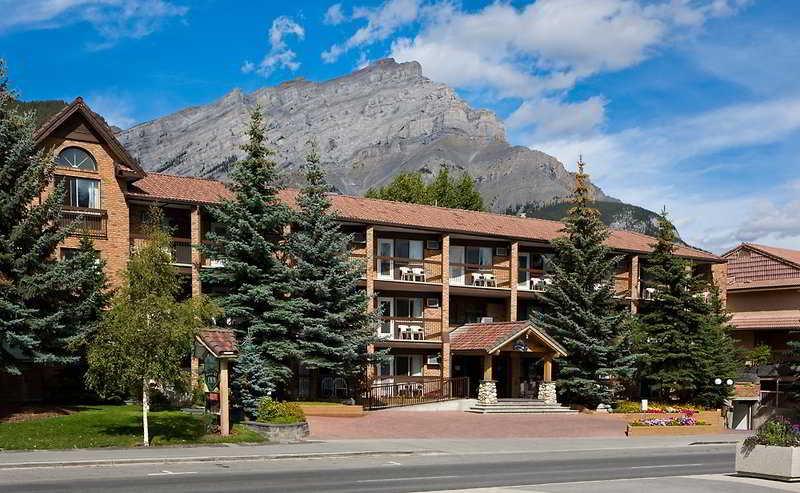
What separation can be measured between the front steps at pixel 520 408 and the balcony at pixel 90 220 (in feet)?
56.7

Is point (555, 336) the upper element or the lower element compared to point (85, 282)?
lower

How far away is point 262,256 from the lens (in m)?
33.7

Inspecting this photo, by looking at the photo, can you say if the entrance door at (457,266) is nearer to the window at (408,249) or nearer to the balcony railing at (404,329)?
the window at (408,249)

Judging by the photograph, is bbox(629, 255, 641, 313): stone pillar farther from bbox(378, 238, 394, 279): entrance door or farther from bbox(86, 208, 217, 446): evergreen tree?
bbox(86, 208, 217, 446): evergreen tree

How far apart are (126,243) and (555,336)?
20.1 m

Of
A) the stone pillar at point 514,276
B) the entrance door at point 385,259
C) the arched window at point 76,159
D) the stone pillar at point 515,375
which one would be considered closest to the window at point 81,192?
the arched window at point 76,159

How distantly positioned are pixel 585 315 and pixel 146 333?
23218mm

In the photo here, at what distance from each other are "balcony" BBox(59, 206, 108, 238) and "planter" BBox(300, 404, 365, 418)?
10787 mm

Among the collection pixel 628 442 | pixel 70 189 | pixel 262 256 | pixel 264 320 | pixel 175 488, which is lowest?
pixel 628 442

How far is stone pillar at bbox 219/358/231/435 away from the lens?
25.9 metres

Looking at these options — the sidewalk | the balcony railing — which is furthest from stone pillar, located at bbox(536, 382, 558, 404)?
the sidewalk

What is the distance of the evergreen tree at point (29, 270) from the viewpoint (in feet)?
86.1

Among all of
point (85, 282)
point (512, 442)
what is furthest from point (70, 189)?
point (512, 442)

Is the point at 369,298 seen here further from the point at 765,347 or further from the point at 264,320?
the point at 765,347
